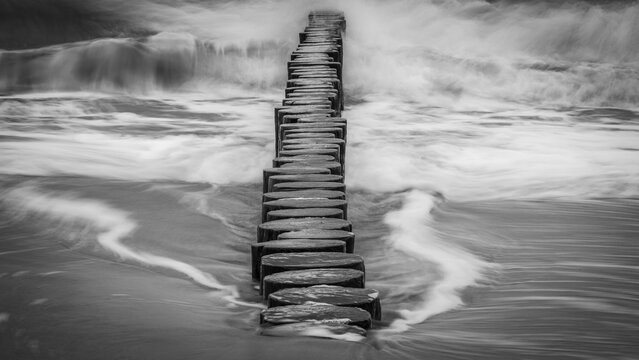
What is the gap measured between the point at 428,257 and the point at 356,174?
2354mm

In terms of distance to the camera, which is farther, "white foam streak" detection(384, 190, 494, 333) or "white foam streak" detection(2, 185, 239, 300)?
"white foam streak" detection(2, 185, 239, 300)

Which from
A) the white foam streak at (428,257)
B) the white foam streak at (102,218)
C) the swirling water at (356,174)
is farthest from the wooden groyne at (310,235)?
the white foam streak at (102,218)

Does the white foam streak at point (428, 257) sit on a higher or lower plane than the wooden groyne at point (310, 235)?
lower

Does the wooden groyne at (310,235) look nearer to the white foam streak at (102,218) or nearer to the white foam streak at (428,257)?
the white foam streak at (428,257)

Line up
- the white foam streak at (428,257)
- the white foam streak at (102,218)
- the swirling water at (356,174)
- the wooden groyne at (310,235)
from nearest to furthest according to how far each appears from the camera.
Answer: the wooden groyne at (310,235) < the swirling water at (356,174) < the white foam streak at (428,257) < the white foam streak at (102,218)

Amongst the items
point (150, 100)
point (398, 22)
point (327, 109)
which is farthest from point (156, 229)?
point (398, 22)

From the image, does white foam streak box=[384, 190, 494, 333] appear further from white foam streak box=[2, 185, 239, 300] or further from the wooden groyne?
white foam streak box=[2, 185, 239, 300]

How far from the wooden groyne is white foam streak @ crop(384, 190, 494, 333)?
395 mm

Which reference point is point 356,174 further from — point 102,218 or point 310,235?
point 310,235

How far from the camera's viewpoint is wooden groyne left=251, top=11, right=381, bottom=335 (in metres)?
2.83

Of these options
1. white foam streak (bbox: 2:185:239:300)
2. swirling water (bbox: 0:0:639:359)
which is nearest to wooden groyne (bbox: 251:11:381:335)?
swirling water (bbox: 0:0:639:359)

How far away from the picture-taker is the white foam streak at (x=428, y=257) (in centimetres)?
388

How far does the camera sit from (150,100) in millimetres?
11734

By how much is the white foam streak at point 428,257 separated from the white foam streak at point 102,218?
885 mm
